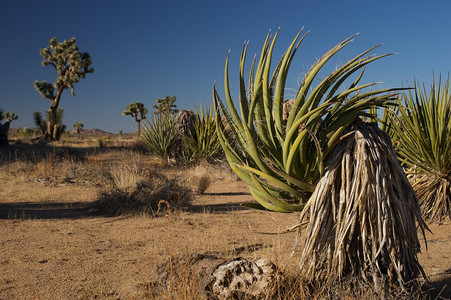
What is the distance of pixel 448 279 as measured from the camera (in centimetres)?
432

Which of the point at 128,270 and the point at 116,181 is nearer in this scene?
the point at 128,270

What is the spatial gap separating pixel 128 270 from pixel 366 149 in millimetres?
2981

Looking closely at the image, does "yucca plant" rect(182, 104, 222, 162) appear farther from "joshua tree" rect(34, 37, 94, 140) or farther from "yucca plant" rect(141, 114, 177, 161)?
"joshua tree" rect(34, 37, 94, 140)

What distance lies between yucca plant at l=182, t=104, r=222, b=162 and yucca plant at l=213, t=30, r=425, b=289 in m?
11.0

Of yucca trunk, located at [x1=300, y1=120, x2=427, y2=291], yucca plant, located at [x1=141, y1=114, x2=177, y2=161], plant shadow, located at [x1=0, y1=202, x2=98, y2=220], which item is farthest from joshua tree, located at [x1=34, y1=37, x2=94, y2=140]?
yucca trunk, located at [x1=300, y1=120, x2=427, y2=291]

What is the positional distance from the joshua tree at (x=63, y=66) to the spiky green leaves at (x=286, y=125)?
1065 inches

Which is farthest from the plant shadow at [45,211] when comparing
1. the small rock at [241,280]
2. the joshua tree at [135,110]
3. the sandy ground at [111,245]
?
the joshua tree at [135,110]

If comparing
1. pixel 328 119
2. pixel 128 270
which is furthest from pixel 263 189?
pixel 128 270

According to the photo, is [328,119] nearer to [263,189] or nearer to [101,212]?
[263,189]

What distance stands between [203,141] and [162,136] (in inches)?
78.0

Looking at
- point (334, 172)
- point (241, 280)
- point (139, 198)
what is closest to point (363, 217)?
point (334, 172)

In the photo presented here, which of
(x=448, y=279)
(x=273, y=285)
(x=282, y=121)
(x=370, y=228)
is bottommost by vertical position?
(x=448, y=279)

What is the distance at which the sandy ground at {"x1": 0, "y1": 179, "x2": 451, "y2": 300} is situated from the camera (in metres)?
3.84

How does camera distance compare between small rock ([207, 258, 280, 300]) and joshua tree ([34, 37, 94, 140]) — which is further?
joshua tree ([34, 37, 94, 140])
